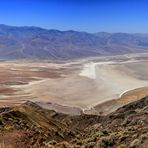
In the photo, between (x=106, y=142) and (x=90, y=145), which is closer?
(x=106, y=142)

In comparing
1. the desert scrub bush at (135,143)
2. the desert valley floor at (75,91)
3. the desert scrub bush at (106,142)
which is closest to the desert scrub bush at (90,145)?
the desert scrub bush at (106,142)

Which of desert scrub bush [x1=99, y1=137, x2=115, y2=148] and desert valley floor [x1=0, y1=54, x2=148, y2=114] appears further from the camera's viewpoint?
desert valley floor [x1=0, y1=54, x2=148, y2=114]

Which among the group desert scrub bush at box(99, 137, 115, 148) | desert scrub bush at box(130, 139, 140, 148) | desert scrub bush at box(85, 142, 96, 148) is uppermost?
desert scrub bush at box(130, 139, 140, 148)

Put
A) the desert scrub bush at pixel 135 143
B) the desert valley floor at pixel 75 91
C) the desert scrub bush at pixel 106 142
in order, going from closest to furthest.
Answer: the desert scrub bush at pixel 135 143, the desert scrub bush at pixel 106 142, the desert valley floor at pixel 75 91

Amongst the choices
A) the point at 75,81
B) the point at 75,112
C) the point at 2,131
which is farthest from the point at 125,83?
the point at 2,131

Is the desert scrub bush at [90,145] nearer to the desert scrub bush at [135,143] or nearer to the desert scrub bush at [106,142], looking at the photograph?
the desert scrub bush at [106,142]

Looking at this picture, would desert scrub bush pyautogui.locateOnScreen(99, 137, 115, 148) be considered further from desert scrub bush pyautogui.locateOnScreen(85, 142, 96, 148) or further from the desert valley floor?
the desert valley floor

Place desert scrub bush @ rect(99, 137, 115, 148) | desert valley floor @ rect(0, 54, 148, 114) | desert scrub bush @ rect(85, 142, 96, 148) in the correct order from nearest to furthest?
desert scrub bush @ rect(99, 137, 115, 148) < desert scrub bush @ rect(85, 142, 96, 148) < desert valley floor @ rect(0, 54, 148, 114)

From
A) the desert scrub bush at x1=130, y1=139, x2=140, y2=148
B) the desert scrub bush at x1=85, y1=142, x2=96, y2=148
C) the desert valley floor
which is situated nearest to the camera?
the desert scrub bush at x1=130, y1=139, x2=140, y2=148

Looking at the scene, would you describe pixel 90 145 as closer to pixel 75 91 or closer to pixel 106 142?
pixel 106 142

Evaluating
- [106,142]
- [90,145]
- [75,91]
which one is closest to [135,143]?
[106,142]

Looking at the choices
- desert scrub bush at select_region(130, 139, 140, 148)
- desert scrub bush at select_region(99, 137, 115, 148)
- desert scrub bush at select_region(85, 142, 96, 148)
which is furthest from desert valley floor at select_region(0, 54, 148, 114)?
desert scrub bush at select_region(130, 139, 140, 148)
